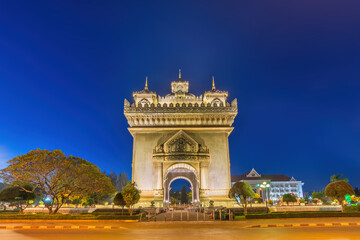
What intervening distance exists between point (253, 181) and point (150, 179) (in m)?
42.3

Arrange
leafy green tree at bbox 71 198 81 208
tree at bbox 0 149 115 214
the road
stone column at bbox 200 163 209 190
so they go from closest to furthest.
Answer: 1. the road
2. tree at bbox 0 149 115 214
3. stone column at bbox 200 163 209 190
4. leafy green tree at bbox 71 198 81 208

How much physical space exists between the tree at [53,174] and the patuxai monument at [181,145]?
6.17 metres

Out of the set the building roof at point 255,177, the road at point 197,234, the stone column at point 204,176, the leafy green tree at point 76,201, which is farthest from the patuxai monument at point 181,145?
the building roof at point 255,177

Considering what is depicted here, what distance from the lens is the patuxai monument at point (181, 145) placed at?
27250 mm

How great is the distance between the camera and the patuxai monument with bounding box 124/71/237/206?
27.2 meters

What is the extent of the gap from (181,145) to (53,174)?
490 inches

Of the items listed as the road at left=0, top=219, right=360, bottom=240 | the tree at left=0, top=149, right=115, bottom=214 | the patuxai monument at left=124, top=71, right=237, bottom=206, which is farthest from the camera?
the patuxai monument at left=124, top=71, right=237, bottom=206

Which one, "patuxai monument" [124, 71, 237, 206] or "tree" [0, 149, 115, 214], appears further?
"patuxai monument" [124, 71, 237, 206]

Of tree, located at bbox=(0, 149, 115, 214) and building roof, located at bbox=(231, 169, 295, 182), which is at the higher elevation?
building roof, located at bbox=(231, 169, 295, 182)

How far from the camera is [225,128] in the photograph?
95.5ft

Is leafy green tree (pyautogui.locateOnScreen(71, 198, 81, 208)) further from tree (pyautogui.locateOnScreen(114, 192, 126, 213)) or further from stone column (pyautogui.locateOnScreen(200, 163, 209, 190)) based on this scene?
stone column (pyautogui.locateOnScreen(200, 163, 209, 190))

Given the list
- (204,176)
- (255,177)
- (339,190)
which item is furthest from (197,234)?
(255,177)

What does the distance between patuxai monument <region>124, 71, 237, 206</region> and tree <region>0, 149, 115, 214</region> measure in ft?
20.2

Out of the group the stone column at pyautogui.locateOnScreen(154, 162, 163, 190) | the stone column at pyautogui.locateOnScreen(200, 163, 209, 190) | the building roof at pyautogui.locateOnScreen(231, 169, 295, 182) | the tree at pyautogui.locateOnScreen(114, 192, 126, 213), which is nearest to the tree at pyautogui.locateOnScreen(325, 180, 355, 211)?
the stone column at pyautogui.locateOnScreen(200, 163, 209, 190)
